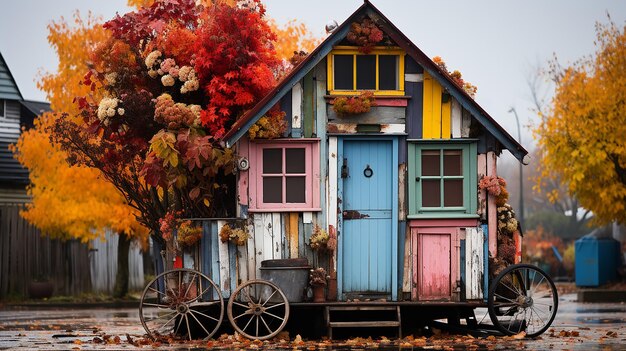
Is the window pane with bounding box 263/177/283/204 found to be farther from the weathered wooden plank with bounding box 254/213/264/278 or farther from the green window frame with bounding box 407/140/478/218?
the green window frame with bounding box 407/140/478/218

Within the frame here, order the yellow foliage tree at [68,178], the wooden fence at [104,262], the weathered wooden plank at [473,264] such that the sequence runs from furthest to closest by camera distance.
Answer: the wooden fence at [104,262]
the yellow foliage tree at [68,178]
the weathered wooden plank at [473,264]

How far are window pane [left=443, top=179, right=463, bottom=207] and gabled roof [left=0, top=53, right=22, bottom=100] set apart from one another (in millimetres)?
26017

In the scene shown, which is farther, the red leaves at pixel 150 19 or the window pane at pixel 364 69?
the red leaves at pixel 150 19

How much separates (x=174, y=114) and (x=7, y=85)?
24.5 meters

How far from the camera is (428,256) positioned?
18234 mm

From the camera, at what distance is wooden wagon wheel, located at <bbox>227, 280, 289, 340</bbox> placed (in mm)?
17375

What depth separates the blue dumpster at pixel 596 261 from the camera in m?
39.2

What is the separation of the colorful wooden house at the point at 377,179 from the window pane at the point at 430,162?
2 cm

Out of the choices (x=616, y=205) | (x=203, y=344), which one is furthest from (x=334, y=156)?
(x=616, y=205)

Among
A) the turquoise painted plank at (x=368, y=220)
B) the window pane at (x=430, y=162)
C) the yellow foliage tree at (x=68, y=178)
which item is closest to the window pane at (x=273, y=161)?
the turquoise painted plank at (x=368, y=220)

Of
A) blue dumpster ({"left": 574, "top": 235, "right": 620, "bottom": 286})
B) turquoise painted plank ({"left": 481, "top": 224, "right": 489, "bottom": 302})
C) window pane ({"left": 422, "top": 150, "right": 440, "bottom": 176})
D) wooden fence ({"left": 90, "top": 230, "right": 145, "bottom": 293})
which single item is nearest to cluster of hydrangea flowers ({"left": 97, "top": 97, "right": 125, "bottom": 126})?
window pane ({"left": 422, "top": 150, "right": 440, "bottom": 176})

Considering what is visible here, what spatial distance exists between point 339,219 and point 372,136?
1.37m

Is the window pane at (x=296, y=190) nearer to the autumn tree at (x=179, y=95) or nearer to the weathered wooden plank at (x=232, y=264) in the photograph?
the autumn tree at (x=179, y=95)

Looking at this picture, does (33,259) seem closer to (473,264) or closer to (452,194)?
(452,194)
